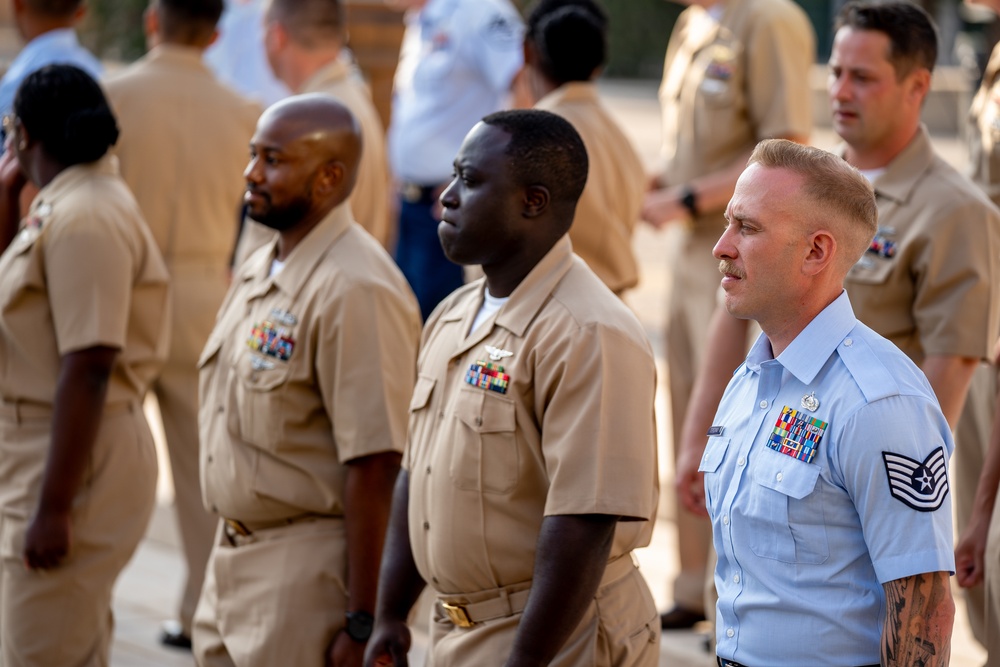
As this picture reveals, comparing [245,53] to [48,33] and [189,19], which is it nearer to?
[48,33]

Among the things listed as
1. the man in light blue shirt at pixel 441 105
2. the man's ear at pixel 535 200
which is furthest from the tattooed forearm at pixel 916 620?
the man in light blue shirt at pixel 441 105

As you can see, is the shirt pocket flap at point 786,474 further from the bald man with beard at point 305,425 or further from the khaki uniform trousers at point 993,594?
the bald man with beard at point 305,425

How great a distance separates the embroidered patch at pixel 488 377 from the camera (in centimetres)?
290

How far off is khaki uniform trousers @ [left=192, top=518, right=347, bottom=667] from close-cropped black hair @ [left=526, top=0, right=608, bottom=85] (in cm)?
198

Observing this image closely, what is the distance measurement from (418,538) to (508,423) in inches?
14.3

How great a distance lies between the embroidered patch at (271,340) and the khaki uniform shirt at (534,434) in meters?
0.56

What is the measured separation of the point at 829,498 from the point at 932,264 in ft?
4.55

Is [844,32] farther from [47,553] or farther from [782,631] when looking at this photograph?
[47,553]

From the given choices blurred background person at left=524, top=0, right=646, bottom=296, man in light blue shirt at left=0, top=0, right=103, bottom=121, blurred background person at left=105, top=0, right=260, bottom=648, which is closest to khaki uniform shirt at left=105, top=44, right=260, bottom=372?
blurred background person at left=105, top=0, right=260, bottom=648

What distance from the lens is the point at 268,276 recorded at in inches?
144

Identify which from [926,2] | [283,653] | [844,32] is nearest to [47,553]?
[283,653]

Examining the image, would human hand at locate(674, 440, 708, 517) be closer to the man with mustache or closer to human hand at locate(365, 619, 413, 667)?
the man with mustache

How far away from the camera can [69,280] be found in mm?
3939

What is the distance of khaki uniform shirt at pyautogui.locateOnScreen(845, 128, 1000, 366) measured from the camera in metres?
3.46
